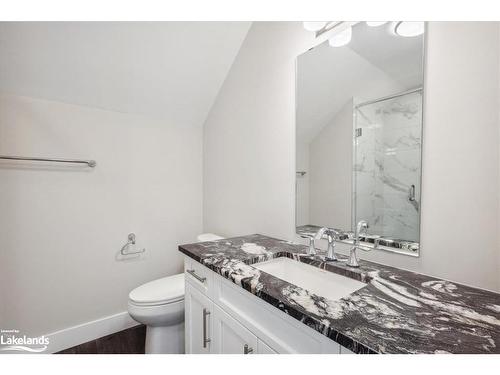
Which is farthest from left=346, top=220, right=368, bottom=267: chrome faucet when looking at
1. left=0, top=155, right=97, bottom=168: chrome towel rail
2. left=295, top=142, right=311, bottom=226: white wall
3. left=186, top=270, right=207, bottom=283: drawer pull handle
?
left=0, top=155, right=97, bottom=168: chrome towel rail

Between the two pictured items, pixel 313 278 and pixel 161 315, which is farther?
pixel 161 315

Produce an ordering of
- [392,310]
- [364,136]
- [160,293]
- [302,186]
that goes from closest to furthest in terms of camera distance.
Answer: [392,310], [364,136], [302,186], [160,293]

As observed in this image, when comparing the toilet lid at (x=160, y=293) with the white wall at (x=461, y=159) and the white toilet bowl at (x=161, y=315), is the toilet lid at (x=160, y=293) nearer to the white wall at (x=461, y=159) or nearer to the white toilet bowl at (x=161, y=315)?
the white toilet bowl at (x=161, y=315)

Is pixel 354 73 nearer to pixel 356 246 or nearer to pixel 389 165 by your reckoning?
pixel 389 165

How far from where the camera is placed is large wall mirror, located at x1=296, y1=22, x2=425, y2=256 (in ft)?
3.25

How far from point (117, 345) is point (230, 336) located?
1.36 m

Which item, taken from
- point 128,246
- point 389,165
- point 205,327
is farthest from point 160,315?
point 389,165

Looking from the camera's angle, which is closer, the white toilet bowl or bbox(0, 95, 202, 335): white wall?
the white toilet bowl

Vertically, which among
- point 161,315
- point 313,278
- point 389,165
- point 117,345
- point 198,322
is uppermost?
point 389,165

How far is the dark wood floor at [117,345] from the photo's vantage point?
1.69 metres

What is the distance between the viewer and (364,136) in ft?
3.84

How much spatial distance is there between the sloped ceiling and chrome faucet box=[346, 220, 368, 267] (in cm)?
166

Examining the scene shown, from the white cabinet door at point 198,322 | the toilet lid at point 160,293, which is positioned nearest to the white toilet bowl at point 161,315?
the toilet lid at point 160,293

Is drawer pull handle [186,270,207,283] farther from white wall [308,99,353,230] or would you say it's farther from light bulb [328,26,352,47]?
light bulb [328,26,352,47]
